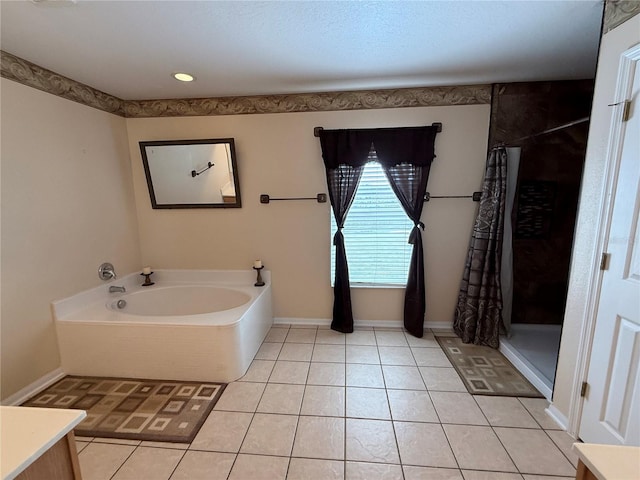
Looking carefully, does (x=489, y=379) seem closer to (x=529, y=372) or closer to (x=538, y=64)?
(x=529, y=372)

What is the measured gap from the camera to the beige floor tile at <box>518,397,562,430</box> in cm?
161

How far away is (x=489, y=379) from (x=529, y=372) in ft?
0.99

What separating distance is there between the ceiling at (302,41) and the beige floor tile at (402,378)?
90.2 inches

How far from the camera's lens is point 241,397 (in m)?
1.87

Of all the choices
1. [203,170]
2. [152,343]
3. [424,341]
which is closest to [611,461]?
[424,341]

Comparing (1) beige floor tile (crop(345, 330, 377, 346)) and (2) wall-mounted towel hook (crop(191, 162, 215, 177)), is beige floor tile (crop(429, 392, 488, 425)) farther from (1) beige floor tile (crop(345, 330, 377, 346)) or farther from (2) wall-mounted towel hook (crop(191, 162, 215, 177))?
(2) wall-mounted towel hook (crop(191, 162, 215, 177))

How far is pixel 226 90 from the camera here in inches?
95.2

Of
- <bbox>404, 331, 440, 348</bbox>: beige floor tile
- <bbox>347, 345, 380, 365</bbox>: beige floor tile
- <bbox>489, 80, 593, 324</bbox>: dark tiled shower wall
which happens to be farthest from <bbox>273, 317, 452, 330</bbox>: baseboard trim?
<bbox>489, 80, 593, 324</bbox>: dark tiled shower wall

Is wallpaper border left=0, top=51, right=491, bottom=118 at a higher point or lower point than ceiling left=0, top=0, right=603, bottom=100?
lower

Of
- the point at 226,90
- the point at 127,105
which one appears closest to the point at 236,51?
the point at 226,90

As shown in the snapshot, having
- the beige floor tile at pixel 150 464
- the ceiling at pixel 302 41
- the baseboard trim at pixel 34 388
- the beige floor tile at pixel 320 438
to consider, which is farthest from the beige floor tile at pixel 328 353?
the ceiling at pixel 302 41

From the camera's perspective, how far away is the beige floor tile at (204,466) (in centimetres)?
133

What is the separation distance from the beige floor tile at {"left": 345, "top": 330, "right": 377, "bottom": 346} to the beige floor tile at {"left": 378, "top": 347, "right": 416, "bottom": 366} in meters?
0.15

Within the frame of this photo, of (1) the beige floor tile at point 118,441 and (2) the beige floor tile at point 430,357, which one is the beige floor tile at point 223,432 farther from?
(2) the beige floor tile at point 430,357
